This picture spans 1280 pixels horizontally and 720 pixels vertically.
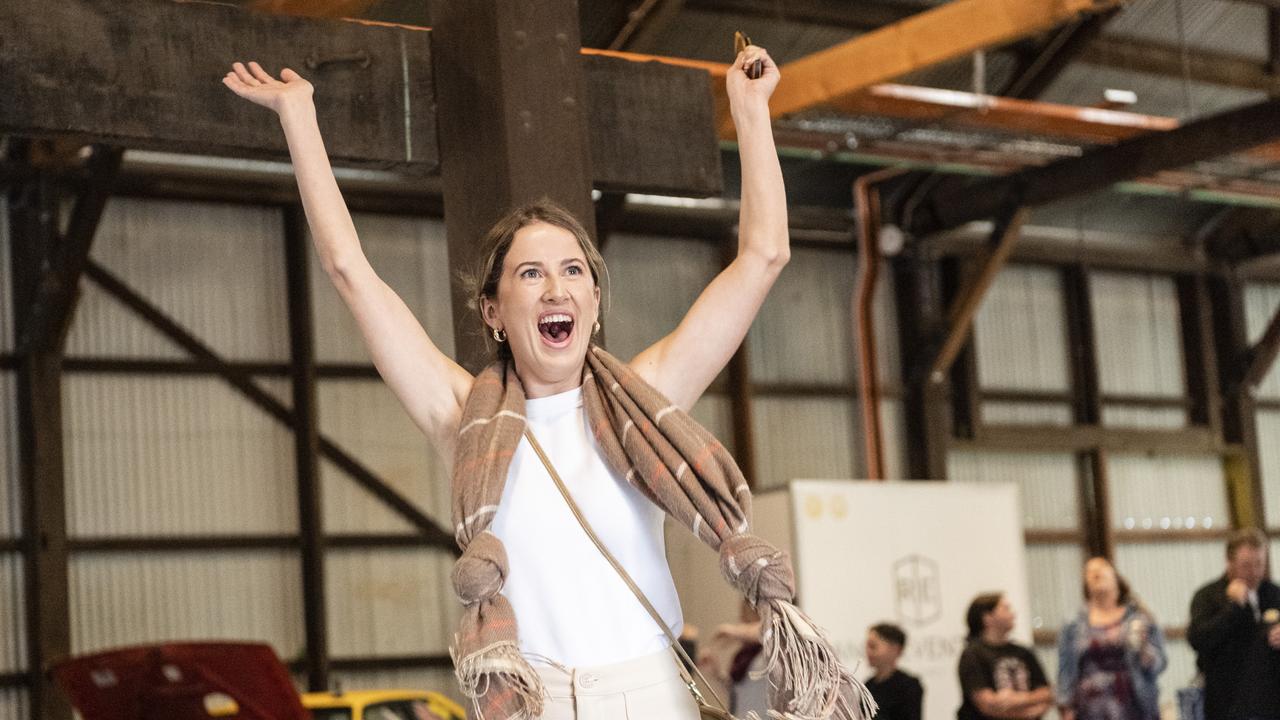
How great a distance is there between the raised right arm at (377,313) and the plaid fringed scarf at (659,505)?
3.9 inches

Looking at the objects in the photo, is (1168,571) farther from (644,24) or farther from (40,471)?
(40,471)

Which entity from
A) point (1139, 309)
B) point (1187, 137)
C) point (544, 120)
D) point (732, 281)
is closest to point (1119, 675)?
point (1187, 137)

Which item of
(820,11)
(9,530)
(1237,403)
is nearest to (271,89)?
(9,530)

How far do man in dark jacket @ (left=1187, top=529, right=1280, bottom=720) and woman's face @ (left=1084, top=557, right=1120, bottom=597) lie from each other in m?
0.37

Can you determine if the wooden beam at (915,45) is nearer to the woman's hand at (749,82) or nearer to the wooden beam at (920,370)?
the wooden beam at (920,370)

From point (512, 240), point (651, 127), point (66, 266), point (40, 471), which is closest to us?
point (512, 240)

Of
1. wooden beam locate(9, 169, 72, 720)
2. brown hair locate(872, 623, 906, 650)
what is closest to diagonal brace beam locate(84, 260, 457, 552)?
wooden beam locate(9, 169, 72, 720)

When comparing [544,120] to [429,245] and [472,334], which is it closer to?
[472,334]

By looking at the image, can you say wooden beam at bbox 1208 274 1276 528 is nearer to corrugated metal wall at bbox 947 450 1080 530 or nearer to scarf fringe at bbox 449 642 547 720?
corrugated metal wall at bbox 947 450 1080 530

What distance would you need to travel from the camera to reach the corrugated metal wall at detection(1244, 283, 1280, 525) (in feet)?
47.0

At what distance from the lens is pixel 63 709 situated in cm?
924

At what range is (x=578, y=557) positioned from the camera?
2029 millimetres

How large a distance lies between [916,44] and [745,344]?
15.8ft

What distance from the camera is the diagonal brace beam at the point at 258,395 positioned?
9906 millimetres
